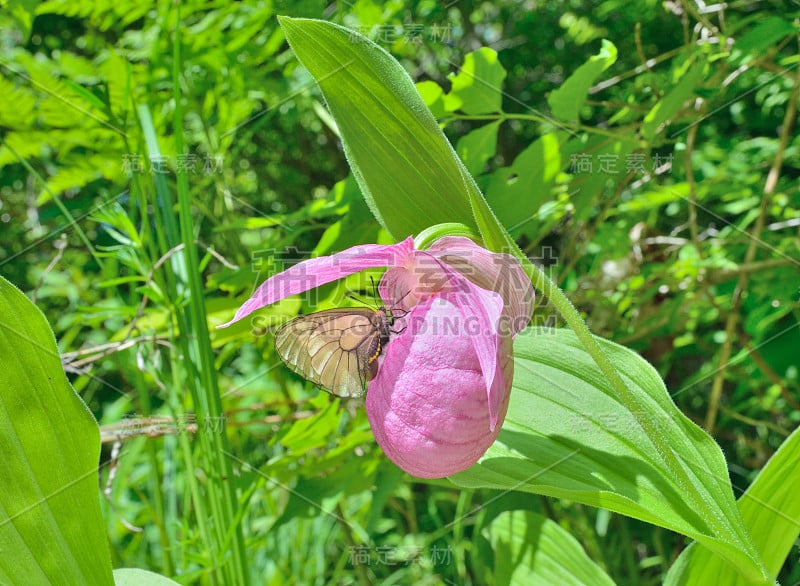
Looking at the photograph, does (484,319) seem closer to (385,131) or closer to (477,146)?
(385,131)

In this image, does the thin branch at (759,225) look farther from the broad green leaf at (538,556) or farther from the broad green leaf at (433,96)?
the broad green leaf at (433,96)

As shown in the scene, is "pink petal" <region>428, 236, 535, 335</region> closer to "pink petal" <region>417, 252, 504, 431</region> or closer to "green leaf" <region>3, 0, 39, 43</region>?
"pink petal" <region>417, 252, 504, 431</region>

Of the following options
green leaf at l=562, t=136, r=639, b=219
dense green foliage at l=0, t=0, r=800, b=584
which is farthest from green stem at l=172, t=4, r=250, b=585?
green leaf at l=562, t=136, r=639, b=219

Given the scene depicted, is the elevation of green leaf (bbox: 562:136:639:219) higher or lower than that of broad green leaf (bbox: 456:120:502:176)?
lower

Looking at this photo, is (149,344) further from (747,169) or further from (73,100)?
(747,169)

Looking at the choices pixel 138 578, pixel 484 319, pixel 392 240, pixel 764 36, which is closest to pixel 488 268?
pixel 484 319

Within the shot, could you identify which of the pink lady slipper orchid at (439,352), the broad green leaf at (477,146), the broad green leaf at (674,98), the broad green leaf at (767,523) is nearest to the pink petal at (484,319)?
the pink lady slipper orchid at (439,352)
